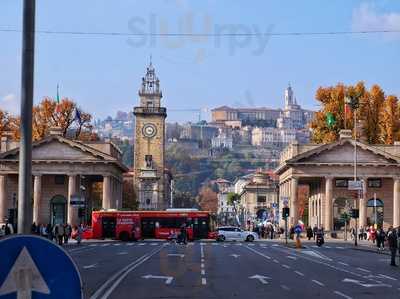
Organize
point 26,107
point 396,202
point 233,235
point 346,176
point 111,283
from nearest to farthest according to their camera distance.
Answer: point 26,107
point 111,283
point 233,235
point 396,202
point 346,176

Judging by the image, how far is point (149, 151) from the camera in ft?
604

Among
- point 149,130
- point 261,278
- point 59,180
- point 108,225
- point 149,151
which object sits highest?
point 149,130

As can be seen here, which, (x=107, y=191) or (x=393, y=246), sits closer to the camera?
(x=393, y=246)

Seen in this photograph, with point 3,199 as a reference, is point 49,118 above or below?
above

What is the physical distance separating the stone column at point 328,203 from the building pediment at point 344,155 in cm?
280

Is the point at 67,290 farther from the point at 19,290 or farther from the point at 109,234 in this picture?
the point at 109,234

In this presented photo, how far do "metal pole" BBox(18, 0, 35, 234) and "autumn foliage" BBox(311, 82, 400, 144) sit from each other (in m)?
109

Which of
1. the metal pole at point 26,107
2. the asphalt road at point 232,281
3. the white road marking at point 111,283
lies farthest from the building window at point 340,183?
the metal pole at point 26,107

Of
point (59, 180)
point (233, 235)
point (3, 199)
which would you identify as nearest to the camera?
point (233, 235)

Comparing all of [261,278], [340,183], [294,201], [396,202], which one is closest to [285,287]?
[261,278]

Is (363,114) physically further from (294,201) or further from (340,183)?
(294,201)

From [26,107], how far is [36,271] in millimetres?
1876

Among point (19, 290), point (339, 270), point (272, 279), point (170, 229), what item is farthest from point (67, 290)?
point (170, 229)

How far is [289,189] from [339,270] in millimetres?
83929
